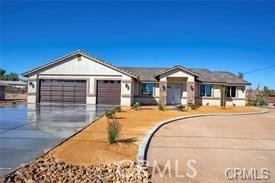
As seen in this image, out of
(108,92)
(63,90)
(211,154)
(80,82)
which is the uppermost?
(80,82)

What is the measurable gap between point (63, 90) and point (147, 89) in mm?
9689

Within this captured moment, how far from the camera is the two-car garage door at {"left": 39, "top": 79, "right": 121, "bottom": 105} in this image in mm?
27047

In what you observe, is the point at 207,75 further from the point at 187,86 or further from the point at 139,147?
the point at 139,147

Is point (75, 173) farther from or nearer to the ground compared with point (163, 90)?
nearer to the ground

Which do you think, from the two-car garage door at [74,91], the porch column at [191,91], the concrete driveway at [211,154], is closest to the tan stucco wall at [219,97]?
the porch column at [191,91]

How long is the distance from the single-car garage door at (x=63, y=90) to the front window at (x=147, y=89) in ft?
24.0

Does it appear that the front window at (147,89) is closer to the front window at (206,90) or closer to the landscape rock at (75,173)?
the front window at (206,90)

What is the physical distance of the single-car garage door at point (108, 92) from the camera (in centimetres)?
2702

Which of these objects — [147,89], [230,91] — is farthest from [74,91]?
[230,91]

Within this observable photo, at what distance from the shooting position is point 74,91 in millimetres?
27234

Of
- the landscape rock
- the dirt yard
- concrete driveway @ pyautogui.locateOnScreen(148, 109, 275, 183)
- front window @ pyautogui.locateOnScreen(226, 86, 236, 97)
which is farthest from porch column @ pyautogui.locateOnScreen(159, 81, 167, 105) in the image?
the landscape rock

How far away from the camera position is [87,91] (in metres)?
26.9

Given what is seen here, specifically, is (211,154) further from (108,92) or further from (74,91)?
(74,91)

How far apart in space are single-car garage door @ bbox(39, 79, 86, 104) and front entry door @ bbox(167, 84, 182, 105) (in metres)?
9.96
